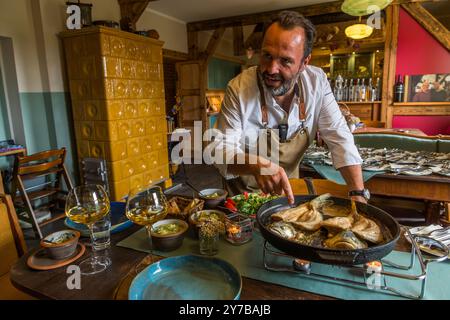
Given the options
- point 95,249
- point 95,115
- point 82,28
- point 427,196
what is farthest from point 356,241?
point 82,28

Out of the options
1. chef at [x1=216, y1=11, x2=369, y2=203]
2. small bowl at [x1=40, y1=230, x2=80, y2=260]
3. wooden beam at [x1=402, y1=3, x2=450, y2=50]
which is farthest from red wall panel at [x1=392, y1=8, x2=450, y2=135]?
small bowl at [x1=40, y1=230, x2=80, y2=260]

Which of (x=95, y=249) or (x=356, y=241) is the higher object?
(x=356, y=241)

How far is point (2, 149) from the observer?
10.3 ft

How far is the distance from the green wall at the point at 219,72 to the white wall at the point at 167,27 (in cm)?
88

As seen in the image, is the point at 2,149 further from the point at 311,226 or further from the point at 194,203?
the point at 311,226

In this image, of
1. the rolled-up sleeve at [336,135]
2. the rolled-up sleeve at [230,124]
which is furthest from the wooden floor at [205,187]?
the rolled-up sleeve at [336,135]

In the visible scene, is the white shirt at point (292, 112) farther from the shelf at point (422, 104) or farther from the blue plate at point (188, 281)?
the shelf at point (422, 104)

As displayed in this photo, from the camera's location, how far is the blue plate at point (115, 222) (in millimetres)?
1204

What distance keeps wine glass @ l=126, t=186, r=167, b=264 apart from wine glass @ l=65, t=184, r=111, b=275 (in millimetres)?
99

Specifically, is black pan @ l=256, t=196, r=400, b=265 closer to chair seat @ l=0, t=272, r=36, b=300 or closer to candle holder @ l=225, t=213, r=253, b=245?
candle holder @ l=225, t=213, r=253, b=245
